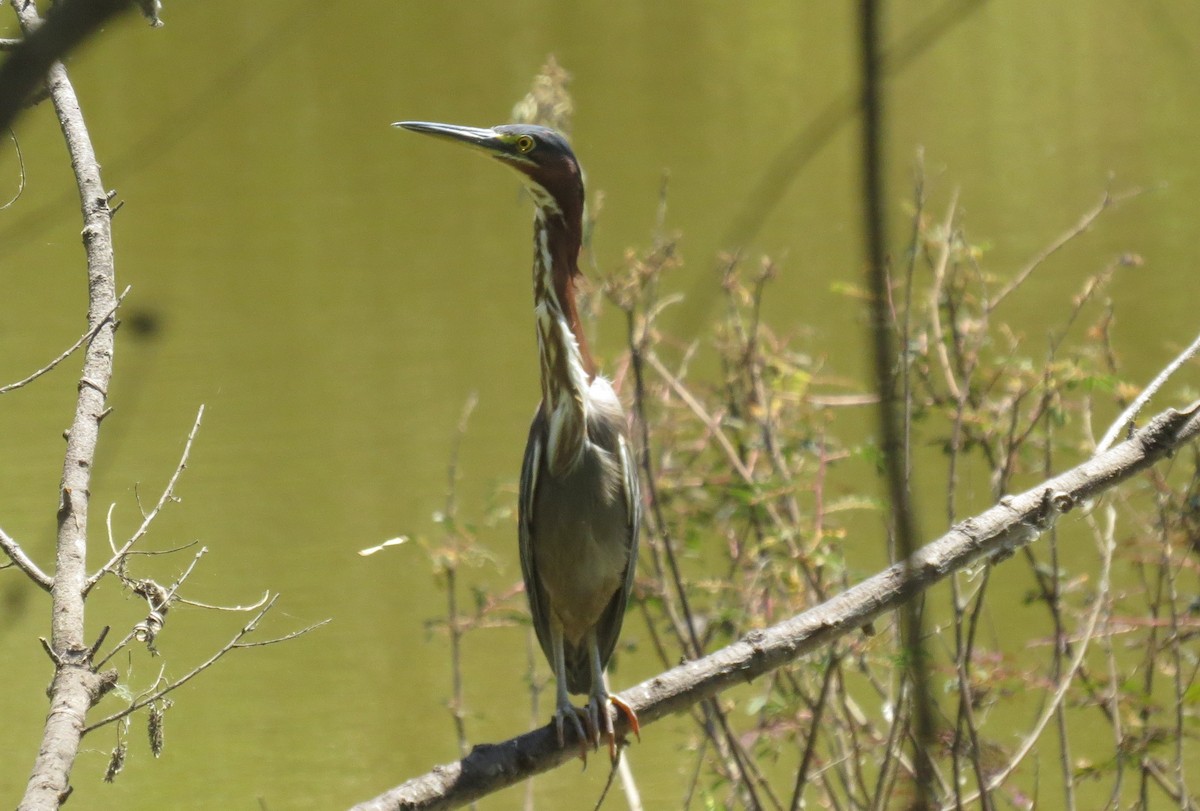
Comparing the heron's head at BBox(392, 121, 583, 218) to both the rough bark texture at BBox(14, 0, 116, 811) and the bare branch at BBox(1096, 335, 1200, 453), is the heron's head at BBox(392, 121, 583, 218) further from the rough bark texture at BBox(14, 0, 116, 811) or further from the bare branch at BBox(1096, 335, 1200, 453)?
the bare branch at BBox(1096, 335, 1200, 453)

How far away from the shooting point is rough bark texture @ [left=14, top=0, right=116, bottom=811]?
1.32 m

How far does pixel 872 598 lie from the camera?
5.88 ft

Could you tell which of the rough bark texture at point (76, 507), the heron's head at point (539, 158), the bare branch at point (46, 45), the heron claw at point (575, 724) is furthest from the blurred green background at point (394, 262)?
the heron claw at point (575, 724)

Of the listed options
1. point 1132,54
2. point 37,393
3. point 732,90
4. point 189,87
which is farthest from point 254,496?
point 1132,54

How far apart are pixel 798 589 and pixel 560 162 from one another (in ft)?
4.21

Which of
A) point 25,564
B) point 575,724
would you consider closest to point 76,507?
point 25,564

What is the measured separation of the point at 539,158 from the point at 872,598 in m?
1.01

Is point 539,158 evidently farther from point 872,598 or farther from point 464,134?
point 872,598

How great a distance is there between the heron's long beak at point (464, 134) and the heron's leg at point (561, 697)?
894mm

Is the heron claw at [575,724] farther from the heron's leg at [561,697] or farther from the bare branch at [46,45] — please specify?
the bare branch at [46,45]

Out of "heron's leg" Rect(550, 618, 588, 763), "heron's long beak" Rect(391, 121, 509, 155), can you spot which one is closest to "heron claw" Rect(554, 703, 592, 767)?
"heron's leg" Rect(550, 618, 588, 763)

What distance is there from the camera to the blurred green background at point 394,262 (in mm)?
4246

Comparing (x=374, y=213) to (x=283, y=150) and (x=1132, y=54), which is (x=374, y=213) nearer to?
(x=283, y=150)

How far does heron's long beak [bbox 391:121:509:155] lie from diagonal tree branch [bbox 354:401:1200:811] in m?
0.99
